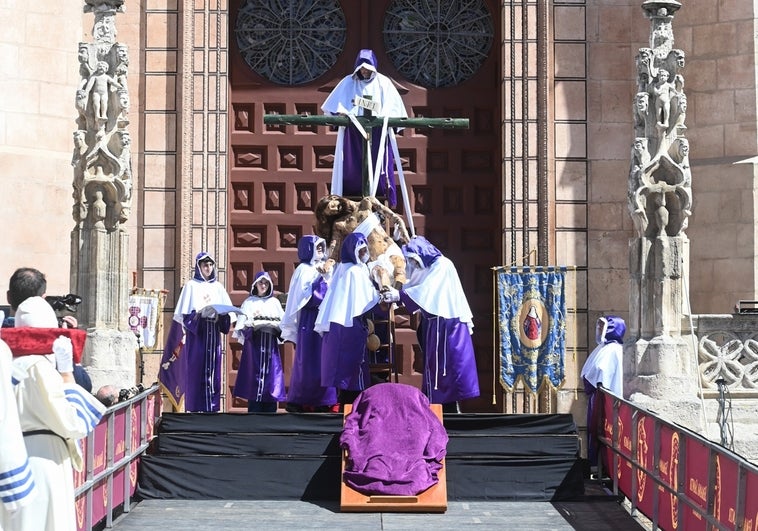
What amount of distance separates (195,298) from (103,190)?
56.0 inches

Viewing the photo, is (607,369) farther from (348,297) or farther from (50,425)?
(50,425)

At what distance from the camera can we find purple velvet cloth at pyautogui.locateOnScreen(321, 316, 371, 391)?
13.4 metres

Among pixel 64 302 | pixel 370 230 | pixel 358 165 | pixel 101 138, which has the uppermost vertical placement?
pixel 101 138

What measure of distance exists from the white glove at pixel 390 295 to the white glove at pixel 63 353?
18.9 ft

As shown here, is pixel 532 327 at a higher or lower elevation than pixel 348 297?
lower

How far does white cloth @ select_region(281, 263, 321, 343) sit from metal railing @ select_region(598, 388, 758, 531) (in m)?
2.91

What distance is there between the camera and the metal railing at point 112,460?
10.6 meters

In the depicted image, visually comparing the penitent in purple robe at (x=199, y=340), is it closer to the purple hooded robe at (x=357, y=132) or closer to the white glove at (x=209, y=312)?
the white glove at (x=209, y=312)

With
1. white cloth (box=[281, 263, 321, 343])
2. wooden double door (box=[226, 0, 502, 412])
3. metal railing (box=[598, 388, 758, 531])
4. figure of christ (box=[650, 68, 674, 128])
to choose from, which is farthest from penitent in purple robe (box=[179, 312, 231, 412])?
figure of christ (box=[650, 68, 674, 128])

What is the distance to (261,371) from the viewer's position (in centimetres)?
1530

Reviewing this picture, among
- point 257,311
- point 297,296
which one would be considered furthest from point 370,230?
point 257,311

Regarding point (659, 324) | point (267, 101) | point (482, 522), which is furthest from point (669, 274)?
point (267, 101)

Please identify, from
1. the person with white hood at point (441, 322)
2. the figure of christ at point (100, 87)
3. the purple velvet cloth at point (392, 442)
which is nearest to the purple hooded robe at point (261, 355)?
the person with white hood at point (441, 322)

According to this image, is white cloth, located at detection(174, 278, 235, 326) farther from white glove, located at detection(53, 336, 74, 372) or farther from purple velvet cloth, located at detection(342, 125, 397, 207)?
white glove, located at detection(53, 336, 74, 372)
